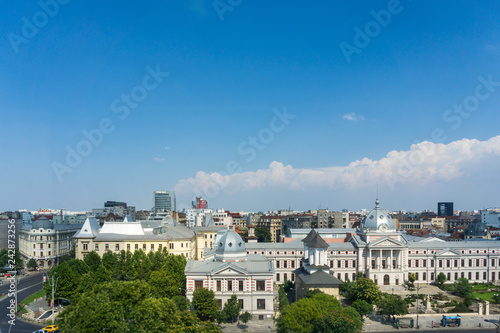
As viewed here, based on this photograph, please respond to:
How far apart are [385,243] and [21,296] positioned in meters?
70.7

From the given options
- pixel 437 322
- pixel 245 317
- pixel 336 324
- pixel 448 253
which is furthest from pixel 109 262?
pixel 448 253

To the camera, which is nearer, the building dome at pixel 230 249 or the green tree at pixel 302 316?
the green tree at pixel 302 316

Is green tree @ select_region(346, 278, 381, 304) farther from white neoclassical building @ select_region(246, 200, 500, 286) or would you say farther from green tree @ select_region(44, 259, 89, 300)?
green tree @ select_region(44, 259, 89, 300)

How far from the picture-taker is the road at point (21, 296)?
50.1 metres

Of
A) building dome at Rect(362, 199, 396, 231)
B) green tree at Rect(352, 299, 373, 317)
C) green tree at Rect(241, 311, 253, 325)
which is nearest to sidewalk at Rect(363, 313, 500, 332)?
green tree at Rect(352, 299, 373, 317)

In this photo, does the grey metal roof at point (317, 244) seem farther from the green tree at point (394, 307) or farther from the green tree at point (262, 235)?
the green tree at point (262, 235)

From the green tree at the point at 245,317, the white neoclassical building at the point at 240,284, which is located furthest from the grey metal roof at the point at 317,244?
the green tree at the point at 245,317

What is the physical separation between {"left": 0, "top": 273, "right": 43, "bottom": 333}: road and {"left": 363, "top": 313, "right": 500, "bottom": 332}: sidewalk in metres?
45.4

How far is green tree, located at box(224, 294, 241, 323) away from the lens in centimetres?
5341

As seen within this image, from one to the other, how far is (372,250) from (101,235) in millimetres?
59107

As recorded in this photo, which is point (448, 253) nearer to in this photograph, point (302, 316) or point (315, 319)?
point (315, 319)

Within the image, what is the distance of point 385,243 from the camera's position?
8150cm

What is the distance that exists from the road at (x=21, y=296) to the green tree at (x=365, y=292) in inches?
1796

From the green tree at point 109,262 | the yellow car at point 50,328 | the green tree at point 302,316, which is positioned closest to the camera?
the green tree at point 302,316
